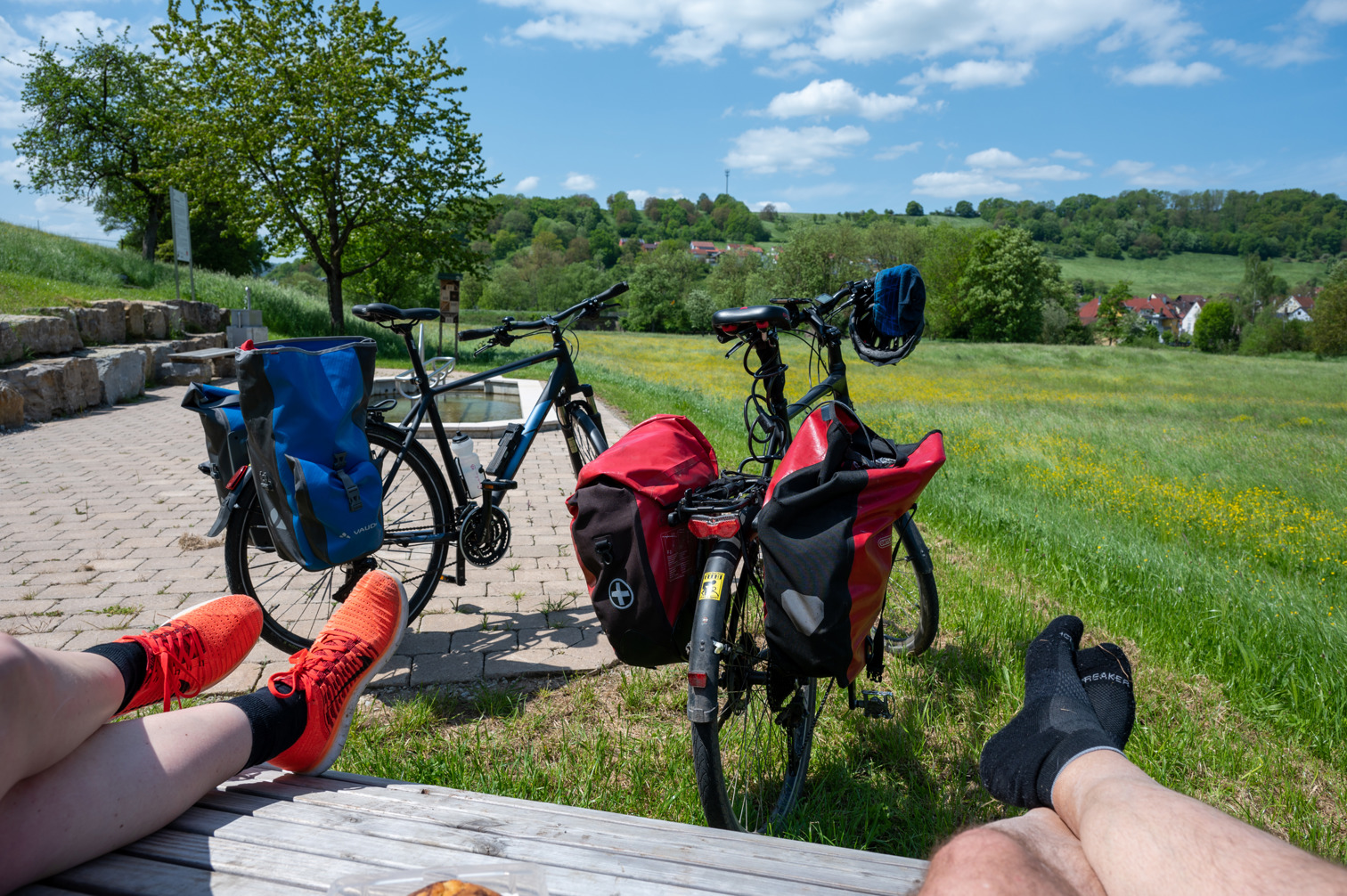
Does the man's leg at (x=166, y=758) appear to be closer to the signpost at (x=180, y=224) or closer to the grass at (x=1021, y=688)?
the grass at (x=1021, y=688)

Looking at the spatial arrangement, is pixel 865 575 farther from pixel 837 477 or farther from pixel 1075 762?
pixel 1075 762

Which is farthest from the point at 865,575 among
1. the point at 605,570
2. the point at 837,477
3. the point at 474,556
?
the point at 474,556

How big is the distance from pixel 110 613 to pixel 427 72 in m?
20.6

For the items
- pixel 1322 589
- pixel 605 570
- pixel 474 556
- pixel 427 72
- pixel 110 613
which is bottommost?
pixel 1322 589

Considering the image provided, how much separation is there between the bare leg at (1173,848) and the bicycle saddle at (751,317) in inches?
60.0

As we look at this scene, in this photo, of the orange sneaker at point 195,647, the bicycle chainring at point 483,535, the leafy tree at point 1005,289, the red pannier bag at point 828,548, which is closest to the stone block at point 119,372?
the bicycle chainring at point 483,535

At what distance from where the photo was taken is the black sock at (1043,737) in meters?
1.47

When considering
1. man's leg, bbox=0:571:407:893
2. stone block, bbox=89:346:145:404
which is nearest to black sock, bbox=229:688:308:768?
man's leg, bbox=0:571:407:893

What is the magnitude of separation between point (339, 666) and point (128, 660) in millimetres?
429

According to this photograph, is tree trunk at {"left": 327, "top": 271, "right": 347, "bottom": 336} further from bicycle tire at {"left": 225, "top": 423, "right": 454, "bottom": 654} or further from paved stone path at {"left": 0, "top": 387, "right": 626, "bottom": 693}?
bicycle tire at {"left": 225, "top": 423, "right": 454, "bottom": 654}

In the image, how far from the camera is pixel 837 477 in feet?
5.63

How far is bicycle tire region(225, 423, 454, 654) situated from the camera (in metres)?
3.25

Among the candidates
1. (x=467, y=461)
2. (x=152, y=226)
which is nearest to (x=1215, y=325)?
(x=152, y=226)

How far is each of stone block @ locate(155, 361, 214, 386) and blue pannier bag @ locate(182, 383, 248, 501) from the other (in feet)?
32.7
